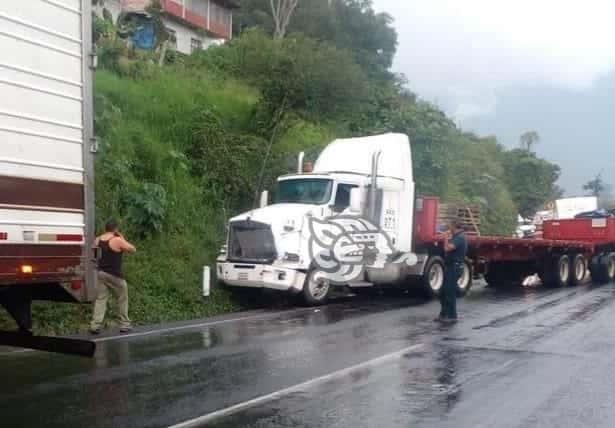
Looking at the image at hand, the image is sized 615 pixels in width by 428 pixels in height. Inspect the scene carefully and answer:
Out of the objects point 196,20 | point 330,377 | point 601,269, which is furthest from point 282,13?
point 330,377

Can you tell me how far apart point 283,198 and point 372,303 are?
9.53ft

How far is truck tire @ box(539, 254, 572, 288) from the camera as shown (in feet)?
69.6

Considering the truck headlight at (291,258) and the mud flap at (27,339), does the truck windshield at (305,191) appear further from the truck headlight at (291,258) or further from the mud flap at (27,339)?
the mud flap at (27,339)

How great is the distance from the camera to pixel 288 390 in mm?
7609

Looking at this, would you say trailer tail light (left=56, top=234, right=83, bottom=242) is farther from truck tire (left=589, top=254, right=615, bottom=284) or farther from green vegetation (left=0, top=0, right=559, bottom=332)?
truck tire (left=589, top=254, right=615, bottom=284)

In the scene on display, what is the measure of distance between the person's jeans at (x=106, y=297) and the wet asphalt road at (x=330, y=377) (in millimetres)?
524

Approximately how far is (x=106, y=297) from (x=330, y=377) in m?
4.68

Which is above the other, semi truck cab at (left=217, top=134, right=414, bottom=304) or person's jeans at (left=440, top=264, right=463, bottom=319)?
semi truck cab at (left=217, top=134, right=414, bottom=304)

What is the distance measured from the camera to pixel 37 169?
6.42 meters

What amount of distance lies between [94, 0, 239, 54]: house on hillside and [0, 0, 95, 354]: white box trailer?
104 ft

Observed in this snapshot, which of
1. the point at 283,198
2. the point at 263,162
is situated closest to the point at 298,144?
the point at 263,162

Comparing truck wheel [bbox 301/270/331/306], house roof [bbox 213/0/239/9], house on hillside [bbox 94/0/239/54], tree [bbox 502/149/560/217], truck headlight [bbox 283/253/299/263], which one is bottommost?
truck wheel [bbox 301/270/331/306]

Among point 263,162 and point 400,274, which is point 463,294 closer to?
point 400,274

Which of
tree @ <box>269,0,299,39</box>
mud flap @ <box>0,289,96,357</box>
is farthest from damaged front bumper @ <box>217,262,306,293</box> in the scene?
tree @ <box>269,0,299,39</box>
